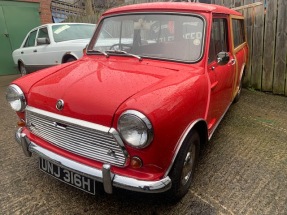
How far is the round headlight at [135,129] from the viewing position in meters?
1.70

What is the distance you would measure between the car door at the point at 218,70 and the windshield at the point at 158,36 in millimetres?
204

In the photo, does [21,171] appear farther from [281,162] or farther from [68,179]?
[281,162]

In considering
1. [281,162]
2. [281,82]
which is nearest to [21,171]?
[281,162]

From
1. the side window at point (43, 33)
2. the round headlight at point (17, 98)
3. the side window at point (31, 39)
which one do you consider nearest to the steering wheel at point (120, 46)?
the round headlight at point (17, 98)

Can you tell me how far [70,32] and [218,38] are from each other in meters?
4.18

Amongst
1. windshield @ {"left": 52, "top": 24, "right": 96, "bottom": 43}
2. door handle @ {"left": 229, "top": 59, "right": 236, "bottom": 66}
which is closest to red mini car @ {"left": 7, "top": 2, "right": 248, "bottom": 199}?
door handle @ {"left": 229, "top": 59, "right": 236, "bottom": 66}

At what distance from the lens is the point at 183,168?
214 centimetres

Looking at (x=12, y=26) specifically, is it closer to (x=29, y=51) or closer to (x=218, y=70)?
(x=29, y=51)

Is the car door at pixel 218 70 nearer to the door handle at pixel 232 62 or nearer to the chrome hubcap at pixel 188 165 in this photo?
the door handle at pixel 232 62

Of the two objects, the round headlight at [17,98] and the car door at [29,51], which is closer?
the round headlight at [17,98]

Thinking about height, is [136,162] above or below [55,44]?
below

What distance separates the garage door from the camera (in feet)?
29.6

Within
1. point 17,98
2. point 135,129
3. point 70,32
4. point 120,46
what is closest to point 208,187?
point 135,129

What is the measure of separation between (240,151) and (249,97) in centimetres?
233
